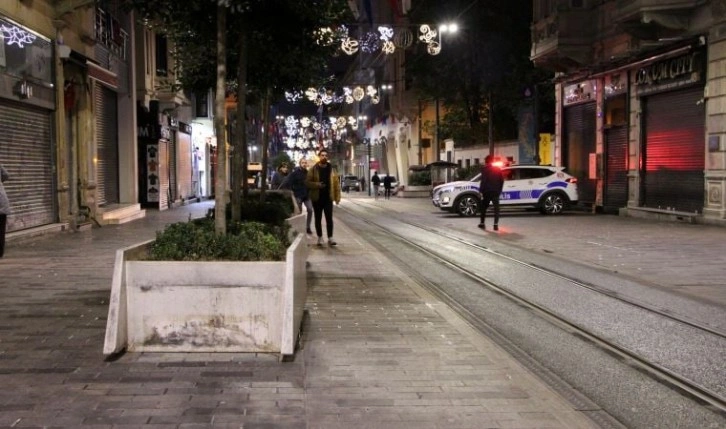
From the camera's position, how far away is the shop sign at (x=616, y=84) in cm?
2312

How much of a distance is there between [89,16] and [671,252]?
49.5ft

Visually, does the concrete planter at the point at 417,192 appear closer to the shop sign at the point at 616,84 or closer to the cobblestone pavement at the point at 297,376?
the shop sign at the point at 616,84

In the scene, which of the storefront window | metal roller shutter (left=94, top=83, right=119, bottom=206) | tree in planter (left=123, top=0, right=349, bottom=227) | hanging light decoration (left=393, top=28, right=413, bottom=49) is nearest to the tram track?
tree in planter (left=123, top=0, right=349, bottom=227)

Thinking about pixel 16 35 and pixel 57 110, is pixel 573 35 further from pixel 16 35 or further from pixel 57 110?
pixel 16 35

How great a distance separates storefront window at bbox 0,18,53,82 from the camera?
44.0 feet

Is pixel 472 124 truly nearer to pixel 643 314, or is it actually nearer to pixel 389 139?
pixel 389 139

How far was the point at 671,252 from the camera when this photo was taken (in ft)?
42.8

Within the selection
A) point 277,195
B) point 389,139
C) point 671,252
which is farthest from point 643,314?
point 389,139

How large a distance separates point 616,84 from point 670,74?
3652mm

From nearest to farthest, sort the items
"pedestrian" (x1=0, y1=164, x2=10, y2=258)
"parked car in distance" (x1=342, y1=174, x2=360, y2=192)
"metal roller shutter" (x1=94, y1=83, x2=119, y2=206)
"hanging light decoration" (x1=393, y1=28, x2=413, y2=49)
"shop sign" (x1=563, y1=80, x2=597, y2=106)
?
"pedestrian" (x1=0, y1=164, x2=10, y2=258) → "metal roller shutter" (x1=94, y1=83, x2=119, y2=206) → "hanging light decoration" (x1=393, y1=28, x2=413, y2=49) → "shop sign" (x1=563, y1=80, x2=597, y2=106) → "parked car in distance" (x1=342, y1=174, x2=360, y2=192)

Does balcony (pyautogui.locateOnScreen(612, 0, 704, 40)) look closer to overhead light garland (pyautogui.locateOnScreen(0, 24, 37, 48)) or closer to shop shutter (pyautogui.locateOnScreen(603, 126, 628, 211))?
shop shutter (pyautogui.locateOnScreen(603, 126, 628, 211))

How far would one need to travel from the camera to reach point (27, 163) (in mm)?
14852

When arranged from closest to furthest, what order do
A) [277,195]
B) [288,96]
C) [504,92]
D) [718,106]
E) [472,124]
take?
1. [288,96]
2. [277,195]
3. [718,106]
4. [504,92]
5. [472,124]

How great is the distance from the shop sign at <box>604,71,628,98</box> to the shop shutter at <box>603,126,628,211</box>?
3.92ft
